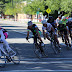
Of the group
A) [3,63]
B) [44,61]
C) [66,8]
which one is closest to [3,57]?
[3,63]

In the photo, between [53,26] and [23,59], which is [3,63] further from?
[53,26]

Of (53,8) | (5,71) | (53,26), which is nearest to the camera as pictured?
(5,71)

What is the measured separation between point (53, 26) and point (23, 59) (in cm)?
383

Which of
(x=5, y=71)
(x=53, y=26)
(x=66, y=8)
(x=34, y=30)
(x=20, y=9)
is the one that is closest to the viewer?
(x=5, y=71)

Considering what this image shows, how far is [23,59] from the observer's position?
1207 centimetres

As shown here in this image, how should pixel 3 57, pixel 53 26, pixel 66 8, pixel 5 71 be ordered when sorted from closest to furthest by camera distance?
1. pixel 5 71
2. pixel 3 57
3. pixel 53 26
4. pixel 66 8

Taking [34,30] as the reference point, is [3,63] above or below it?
below

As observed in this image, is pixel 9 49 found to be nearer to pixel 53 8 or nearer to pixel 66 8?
pixel 66 8

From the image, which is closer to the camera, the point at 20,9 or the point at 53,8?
the point at 53,8

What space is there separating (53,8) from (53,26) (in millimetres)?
35932

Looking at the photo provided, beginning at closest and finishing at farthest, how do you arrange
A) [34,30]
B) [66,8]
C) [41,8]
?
[34,30], [66,8], [41,8]

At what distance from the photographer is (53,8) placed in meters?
50.9

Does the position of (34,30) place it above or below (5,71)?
above

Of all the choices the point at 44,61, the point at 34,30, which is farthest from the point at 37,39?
the point at 44,61
